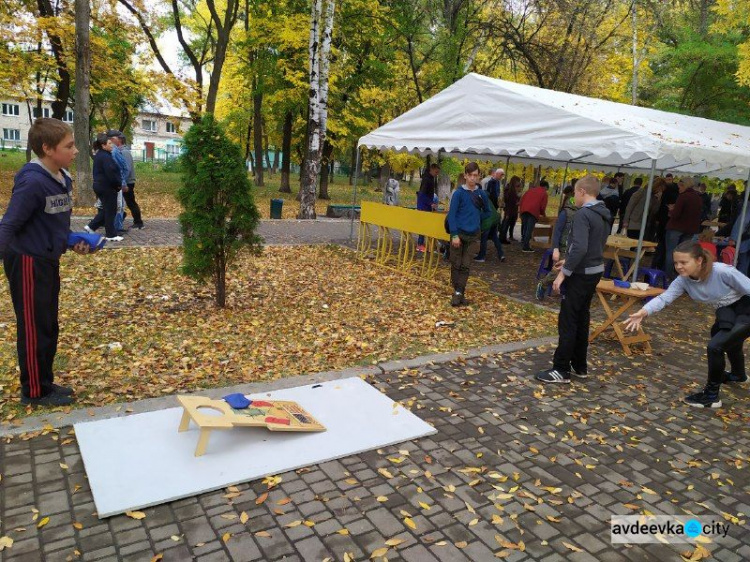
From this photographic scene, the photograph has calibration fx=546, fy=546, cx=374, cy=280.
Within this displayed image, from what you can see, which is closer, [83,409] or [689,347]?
[83,409]

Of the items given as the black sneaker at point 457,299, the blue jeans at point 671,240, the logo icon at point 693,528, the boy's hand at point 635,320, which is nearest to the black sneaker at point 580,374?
the boy's hand at point 635,320

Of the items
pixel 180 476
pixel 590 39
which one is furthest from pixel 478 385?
pixel 590 39

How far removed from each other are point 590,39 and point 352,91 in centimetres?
958

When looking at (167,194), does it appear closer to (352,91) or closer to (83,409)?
(352,91)

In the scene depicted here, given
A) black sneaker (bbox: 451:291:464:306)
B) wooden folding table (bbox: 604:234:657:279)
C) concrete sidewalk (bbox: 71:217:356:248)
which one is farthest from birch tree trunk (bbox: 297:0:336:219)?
black sneaker (bbox: 451:291:464:306)

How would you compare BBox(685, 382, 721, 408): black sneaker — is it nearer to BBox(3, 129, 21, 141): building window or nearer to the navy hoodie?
the navy hoodie

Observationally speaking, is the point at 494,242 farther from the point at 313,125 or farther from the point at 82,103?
the point at 82,103

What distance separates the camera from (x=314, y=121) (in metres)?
14.9

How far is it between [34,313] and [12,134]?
256 feet

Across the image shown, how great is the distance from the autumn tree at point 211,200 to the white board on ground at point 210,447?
8.25ft

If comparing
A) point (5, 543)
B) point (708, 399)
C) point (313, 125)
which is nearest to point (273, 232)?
point (313, 125)

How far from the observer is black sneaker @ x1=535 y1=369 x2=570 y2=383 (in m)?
5.33

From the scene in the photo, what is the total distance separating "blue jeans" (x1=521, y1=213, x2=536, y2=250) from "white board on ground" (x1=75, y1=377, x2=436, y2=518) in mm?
9608

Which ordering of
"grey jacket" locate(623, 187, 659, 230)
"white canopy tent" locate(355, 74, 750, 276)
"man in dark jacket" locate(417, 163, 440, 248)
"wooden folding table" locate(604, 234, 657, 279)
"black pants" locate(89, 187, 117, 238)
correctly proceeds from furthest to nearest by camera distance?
"man in dark jacket" locate(417, 163, 440, 248) < "grey jacket" locate(623, 187, 659, 230) < "wooden folding table" locate(604, 234, 657, 279) < "black pants" locate(89, 187, 117, 238) < "white canopy tent" locate(355, 74, 750, 276)
